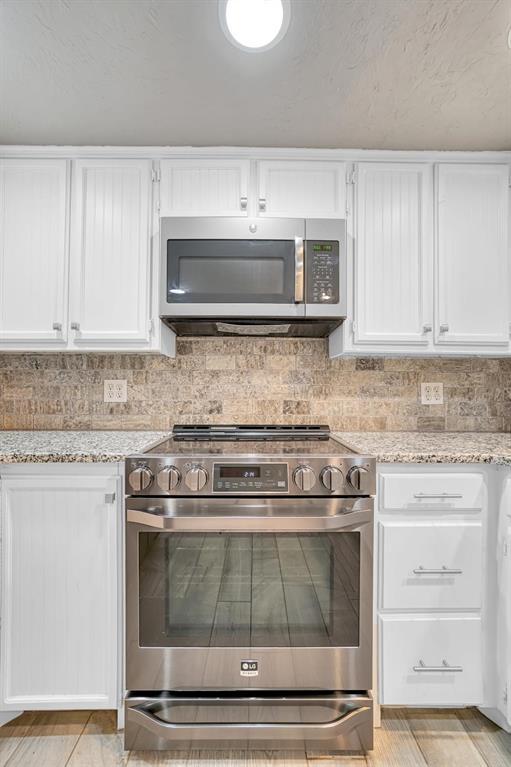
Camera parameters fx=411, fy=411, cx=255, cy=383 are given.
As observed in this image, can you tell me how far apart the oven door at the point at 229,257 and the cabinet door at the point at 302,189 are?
0.42ft

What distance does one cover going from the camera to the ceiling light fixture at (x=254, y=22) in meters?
1.19

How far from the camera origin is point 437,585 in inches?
59.0

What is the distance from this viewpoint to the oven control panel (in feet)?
4.62

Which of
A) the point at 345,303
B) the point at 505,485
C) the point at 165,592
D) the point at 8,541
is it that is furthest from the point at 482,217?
the point at 8,541

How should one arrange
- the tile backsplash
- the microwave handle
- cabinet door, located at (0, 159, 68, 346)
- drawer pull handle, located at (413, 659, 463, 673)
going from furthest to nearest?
the tile backsplash < cabinet door, located at (0, 159, 68, 346) < the microwave handle < drawer pull handle, located at (413, 659, 463, 673)

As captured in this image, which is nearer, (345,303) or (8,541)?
(8,541)

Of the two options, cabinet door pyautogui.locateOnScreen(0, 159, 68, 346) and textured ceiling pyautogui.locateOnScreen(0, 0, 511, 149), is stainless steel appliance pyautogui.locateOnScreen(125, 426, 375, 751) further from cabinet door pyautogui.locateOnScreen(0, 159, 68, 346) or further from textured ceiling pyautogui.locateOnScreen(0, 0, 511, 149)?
textured ceiling pyautogui.locateOnScreen(0, 0, 511, 149)

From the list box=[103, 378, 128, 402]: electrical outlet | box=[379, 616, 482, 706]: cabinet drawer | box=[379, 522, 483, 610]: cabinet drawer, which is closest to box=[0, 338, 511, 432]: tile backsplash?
box=[103, 378, 128, 402]: electrical outlet

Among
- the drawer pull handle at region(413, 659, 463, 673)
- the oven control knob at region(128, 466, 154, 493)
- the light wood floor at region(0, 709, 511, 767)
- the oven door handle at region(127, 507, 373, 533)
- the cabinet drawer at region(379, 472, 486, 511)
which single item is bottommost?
the light wood floor at region(0, 709, 511, 767)

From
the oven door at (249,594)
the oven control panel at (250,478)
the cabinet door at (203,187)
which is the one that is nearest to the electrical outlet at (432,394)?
the oven door at (249,594)

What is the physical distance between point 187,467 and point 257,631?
620mm

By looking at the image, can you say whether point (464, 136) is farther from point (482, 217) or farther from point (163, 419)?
point (163, 419)

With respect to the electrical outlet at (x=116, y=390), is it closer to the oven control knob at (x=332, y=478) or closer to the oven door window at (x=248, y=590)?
the oven door window at (x=248, y=590)

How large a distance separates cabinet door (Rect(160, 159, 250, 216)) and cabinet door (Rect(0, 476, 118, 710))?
4.09 feet
